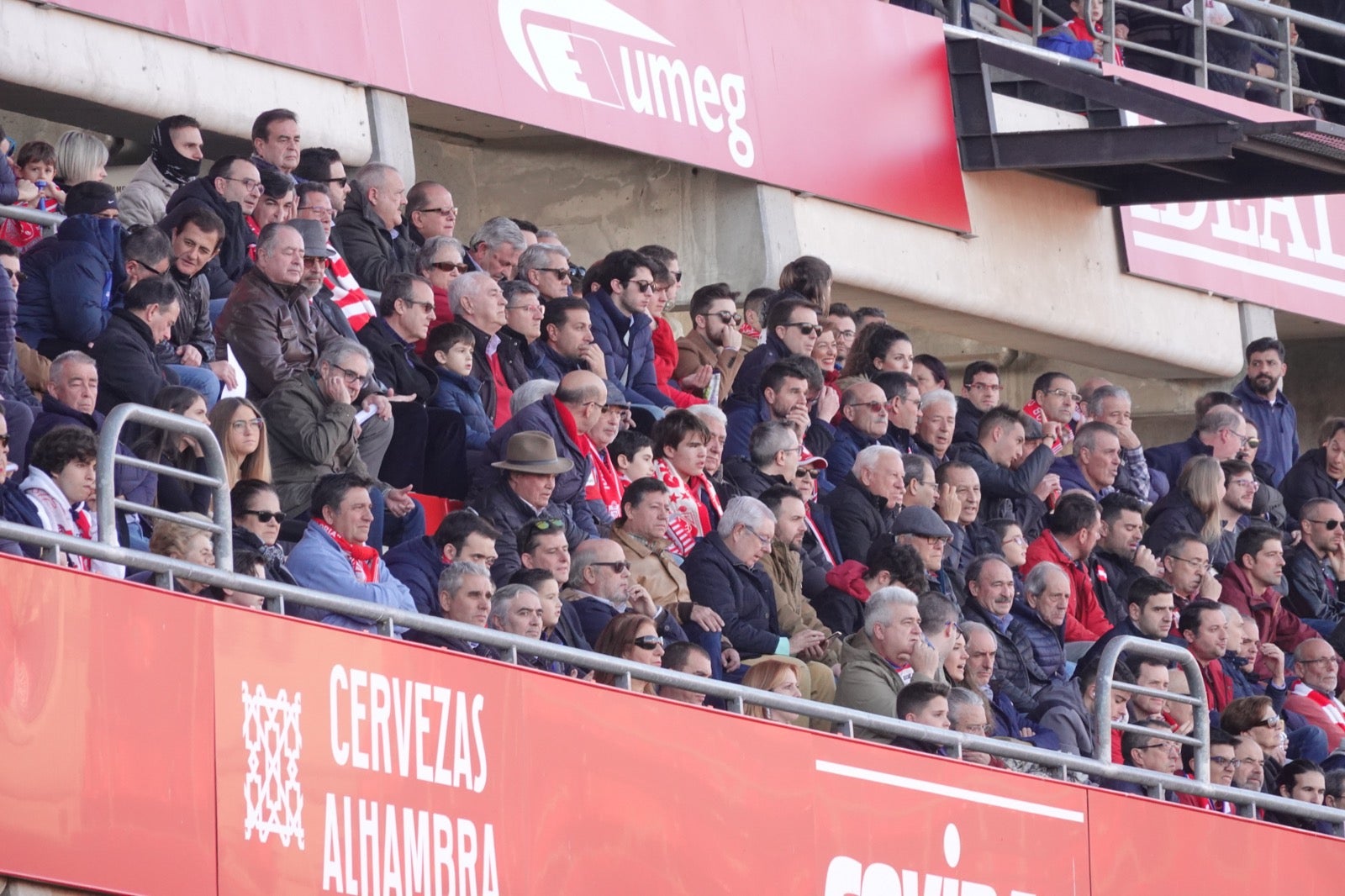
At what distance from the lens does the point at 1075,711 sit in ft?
36.0

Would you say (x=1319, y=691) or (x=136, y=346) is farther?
(x=1319, y=691)

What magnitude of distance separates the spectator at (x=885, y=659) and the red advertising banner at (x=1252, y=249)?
743 centimetres

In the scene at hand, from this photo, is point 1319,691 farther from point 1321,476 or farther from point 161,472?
point 161,472

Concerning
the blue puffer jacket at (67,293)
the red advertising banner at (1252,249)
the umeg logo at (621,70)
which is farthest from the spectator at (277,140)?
the red advertising banner at (1252,249)

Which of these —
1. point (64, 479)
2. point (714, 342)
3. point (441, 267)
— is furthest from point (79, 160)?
point (714, 342)

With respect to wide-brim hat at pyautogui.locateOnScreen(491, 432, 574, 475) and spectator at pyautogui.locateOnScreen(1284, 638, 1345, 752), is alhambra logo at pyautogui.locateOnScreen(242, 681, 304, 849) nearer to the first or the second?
wide-brim hat at pyautogui.locateOnScreen(491, 432, 574, 475)

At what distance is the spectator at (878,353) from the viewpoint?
12750 mm

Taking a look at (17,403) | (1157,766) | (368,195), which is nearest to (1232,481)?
(1157,766)

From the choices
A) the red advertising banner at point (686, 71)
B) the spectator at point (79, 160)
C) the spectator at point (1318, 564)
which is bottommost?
the spectator at point (1318, 564)

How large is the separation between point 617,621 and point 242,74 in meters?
4.02

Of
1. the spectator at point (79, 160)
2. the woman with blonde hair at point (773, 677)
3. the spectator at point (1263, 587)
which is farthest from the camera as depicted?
the spectator at point (1263, 587)

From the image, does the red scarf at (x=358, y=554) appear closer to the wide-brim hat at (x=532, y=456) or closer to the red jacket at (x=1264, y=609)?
the wide-brim hat at (x=532, y=456)

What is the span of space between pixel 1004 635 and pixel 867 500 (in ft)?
2.55

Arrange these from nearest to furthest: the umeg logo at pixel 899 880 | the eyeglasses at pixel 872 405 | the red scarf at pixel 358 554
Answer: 1. the red scarf at pixel 358 554
2. the umeg logo at pixel 899 880
3. the eyeglasses at pixel 872 405
